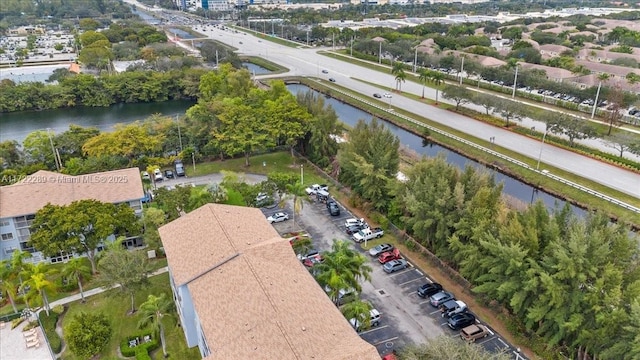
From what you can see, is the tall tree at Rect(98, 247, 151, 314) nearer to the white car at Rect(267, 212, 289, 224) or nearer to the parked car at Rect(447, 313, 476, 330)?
the white car at Rect(267, 212, 289, 224)

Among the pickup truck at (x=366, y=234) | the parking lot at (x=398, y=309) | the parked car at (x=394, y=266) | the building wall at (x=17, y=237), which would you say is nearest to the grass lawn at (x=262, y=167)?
the pickup truck at (x=366, y=234)

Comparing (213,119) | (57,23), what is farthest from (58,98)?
(57,23)

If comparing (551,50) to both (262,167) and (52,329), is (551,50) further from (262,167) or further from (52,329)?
(52,329)

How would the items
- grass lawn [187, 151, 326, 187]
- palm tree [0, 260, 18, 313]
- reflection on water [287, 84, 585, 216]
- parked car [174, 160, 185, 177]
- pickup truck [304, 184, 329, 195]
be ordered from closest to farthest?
palm tree [0, 260, 18, 313], pickup truck [304, 184, 329, 195], reflection on water [287, 84, 585, 216], parked car [174, 160, 185, 177], grass lawn [187, 151, 326, 187]

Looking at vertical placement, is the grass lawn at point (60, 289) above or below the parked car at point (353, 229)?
below

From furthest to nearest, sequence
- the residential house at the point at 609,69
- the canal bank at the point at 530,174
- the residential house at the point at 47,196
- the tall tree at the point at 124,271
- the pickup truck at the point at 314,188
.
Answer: the residential house at the point at 609,69 < the pickup truck at the point at 314,188 < the canal bank at the point at 530,174 < the residential house at the point at 47,196 < the tall tree at the point at 124,271

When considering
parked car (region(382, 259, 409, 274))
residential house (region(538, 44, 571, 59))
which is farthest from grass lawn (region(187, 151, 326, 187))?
residential house (region(538, 44, 571, 59))

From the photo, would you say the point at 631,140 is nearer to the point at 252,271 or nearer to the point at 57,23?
the point at 252,271

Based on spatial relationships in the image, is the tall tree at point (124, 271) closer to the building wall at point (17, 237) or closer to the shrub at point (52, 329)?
the shrub at point (52, 329)
